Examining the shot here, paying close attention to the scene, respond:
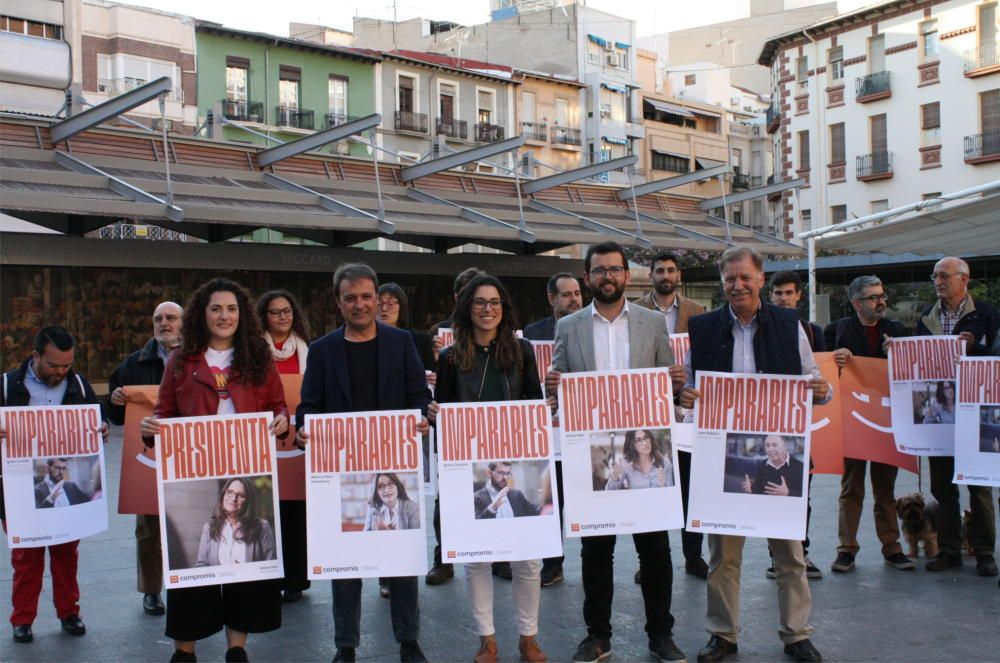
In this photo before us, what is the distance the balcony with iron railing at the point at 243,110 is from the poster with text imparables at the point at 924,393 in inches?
1432

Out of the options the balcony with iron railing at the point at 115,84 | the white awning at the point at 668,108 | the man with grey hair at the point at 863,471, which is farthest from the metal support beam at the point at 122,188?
the white awning at the point at 668,108

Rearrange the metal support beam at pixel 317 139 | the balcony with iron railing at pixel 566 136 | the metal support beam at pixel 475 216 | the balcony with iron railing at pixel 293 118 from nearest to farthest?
the metal support beam at pixel 317 139, the metal support beam at pixel 475 216, the balcony with iron railing at pixel 293 118, the balcony with iron railing at pixel 566 136

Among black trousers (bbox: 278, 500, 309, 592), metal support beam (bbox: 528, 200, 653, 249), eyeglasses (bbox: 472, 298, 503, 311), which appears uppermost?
metal support beam (bbox: 528, 200, 653, 249)

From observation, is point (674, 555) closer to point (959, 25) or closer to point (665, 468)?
point (665, 468)

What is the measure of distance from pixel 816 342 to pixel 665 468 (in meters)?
2.31

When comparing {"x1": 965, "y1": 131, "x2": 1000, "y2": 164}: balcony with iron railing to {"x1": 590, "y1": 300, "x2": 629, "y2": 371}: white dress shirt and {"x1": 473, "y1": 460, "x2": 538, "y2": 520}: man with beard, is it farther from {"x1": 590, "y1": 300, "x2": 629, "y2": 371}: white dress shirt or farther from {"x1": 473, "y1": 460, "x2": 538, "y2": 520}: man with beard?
{"x1": 473, "y1": 460, "x2": 538, "y2": 520}: man with beard

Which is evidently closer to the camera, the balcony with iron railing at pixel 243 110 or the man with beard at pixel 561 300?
the man with beard at pixel 561 300

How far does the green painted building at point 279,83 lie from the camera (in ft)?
133

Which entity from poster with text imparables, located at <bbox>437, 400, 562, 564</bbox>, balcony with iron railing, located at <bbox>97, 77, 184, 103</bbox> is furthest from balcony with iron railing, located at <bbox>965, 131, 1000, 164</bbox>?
poster with text imparables, located at <bbox>437, 400, 562, 564</bbox>

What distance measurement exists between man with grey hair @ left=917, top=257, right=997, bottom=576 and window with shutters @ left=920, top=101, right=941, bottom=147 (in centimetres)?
4065

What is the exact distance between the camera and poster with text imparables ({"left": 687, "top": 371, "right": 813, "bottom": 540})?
5328 mm

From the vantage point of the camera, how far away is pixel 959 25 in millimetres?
43906

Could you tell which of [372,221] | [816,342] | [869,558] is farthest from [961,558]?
[372,221]

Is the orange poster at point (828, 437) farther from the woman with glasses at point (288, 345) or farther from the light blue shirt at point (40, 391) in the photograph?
the light blue shirt at point (40, 391)
